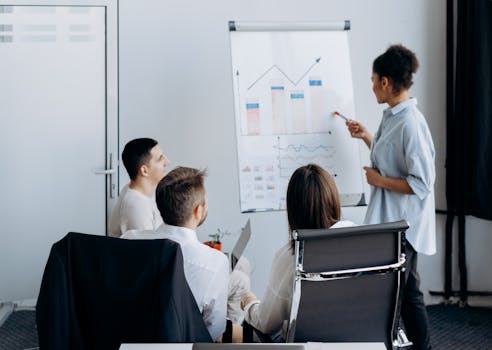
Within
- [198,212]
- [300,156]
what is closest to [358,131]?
[300,156]

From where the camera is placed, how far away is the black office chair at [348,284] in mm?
1479

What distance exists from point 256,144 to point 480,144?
4.44 ft

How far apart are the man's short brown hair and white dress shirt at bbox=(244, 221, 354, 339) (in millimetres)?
326

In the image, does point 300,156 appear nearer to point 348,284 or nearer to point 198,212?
point 198,212

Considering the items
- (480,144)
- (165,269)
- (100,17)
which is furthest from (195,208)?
(480,144)

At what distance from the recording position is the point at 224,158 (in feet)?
10.6

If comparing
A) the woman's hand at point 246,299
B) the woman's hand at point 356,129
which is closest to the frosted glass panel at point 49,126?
the woman's hand at point 356,129

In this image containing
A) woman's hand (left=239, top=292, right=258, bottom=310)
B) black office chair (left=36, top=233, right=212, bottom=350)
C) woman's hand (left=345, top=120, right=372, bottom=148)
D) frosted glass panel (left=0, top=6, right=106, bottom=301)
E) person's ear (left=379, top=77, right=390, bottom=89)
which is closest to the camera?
black office chair (left=36, top=233, right=212, bottom=350)

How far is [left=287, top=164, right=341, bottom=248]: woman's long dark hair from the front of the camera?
158 centimetres

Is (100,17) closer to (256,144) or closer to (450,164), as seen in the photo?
(256,144)

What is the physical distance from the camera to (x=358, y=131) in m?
2.87

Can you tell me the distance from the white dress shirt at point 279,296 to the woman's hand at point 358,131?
130 centimetres

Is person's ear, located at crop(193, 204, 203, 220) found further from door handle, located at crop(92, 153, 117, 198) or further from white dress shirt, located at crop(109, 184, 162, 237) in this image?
door handle, located at crop(92, 153, 117, 198)

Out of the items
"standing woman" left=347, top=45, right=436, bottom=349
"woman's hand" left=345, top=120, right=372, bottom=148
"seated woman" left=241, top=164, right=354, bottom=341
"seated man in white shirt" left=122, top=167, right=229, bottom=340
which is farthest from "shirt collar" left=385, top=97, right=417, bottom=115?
"seated man in white shirt" left=122, top=167, right=229, bottom=340
